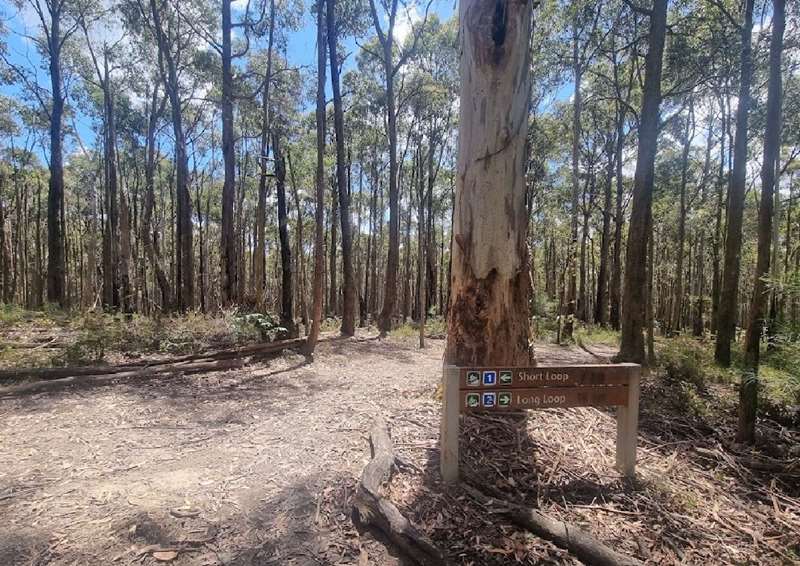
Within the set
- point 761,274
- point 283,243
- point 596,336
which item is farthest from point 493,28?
point 596,336

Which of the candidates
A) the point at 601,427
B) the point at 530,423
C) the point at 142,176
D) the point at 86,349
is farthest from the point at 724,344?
the point at 142,176

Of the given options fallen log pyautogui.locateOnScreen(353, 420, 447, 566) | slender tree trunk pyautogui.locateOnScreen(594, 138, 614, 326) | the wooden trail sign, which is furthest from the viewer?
slender tree trunk pyautogui.locateOnScreen(594, 138, 614, 326)

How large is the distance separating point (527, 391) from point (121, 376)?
5.69 metres

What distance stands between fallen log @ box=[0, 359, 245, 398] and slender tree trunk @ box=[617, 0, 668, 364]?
23.6ft

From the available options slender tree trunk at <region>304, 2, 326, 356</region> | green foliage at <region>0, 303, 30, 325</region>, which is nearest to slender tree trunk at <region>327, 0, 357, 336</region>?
slender tree trunk at <region>304, 2, 326, 356</region>

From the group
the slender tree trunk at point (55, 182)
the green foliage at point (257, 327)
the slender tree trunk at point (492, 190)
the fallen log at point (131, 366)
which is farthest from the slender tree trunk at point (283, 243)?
the slender tree trunk at point (492, 190)

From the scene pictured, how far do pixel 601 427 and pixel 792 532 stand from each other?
1.41m

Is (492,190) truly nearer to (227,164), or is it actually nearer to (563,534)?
(563,534)

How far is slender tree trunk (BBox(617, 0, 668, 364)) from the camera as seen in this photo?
291 inches

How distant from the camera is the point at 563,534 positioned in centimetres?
238

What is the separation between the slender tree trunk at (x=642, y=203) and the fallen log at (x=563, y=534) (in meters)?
6.16

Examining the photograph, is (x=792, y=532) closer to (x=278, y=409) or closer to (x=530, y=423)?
(x=530, y=423)

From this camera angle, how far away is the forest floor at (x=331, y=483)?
7.71 feet

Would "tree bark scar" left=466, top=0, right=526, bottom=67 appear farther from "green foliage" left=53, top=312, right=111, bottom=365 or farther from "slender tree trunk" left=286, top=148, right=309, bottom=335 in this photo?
"slender tree trunk" left=286, top=148, right=309, bottom=335
